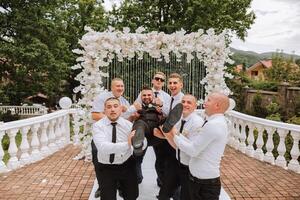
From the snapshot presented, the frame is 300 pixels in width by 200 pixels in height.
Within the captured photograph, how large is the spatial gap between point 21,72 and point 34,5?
3736 millimetres

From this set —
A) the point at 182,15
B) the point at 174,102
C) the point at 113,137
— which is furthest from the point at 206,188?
the point at 182,15

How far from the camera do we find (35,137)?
6758mm

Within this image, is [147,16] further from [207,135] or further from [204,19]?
[207,135]

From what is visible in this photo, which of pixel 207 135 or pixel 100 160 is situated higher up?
pixel 207 135

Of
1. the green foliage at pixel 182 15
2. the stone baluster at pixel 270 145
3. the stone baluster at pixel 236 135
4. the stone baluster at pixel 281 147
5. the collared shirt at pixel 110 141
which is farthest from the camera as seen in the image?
the green foliage at pixel 182 15

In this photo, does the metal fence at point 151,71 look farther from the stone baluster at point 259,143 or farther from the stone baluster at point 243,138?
the stone baluster at point 259,143

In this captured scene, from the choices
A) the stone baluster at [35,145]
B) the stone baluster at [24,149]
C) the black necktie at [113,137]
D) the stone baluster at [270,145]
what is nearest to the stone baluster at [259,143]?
the stone baluster at [270,145]

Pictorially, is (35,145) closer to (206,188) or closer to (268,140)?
(206,188)

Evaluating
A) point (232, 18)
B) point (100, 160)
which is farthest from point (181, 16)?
point (100, 160)

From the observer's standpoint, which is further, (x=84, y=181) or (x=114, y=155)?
(x=84, y=181)

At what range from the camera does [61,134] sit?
8102 millimetres

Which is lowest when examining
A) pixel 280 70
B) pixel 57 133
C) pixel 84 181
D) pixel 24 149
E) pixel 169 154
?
pixel 84 181

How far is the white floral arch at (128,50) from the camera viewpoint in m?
7.02

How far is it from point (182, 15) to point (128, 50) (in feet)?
41.9
